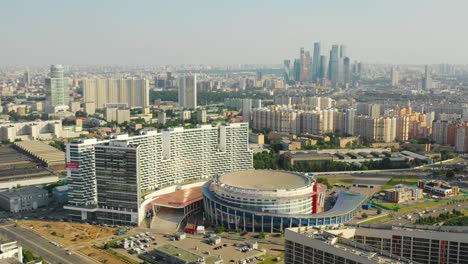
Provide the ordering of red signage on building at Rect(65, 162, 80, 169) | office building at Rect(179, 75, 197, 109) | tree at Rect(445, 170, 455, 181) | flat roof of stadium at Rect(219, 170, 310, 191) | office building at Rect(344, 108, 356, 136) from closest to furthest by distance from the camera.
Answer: red signage on building at Rect(65, 162, 80, 169) → flat roof of stadium at Rect(219, 170, 310, 191) → tree at Rect(445, 170, 455, 181) → office building at Rect(344, 108, 356, 136) → office building at Rect(179, 75, 197, 109)

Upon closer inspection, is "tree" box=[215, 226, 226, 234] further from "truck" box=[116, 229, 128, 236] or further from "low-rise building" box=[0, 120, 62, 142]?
"low-rise building" box=[0, 120, 62, 142]

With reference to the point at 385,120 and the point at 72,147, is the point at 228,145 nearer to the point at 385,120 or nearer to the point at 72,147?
the point at 72,147

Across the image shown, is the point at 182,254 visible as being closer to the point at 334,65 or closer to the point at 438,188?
the point at 438,188

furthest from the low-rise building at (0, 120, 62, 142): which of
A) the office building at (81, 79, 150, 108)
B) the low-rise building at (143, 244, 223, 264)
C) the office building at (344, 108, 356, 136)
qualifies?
the low-rise building at (143, 244, 223, 264)

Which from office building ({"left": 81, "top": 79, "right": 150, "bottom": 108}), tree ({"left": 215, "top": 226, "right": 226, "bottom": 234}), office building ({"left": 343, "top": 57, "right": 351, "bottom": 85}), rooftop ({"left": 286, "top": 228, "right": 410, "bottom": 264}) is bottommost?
tree ({"left": 215, "top": 226, "right": 226, "bottom": 234})

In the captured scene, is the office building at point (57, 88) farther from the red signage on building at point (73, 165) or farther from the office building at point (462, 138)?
the office building at point (462, 138)

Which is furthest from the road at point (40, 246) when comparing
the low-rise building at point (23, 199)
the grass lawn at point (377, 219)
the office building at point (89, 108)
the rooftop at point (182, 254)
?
the office building at point (89, 108)

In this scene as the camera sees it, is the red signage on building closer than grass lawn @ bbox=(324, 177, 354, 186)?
Yes
